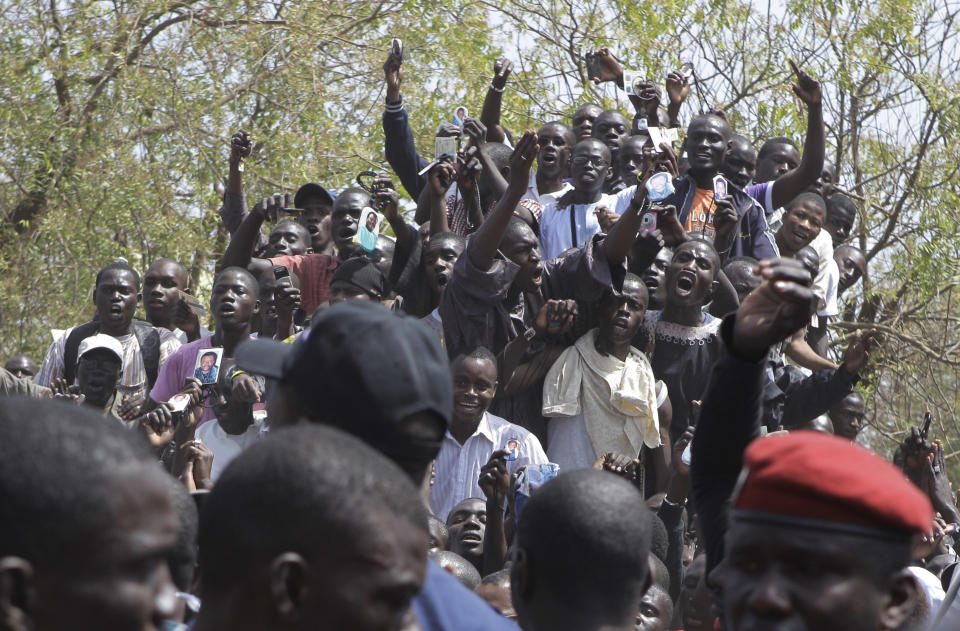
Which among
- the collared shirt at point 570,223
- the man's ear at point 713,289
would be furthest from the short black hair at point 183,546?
the collared shirt at point 570,223

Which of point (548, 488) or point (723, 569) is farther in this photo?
point (548, 488)

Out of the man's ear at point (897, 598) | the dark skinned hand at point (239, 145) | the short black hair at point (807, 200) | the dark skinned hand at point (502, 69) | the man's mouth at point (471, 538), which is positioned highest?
the dark skinned hand at point (502, 69)

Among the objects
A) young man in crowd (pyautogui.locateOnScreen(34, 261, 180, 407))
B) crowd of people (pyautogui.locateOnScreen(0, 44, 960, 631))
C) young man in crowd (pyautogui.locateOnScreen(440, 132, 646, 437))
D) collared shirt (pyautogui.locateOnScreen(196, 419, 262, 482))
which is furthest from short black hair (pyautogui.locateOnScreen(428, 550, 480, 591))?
young man in crowd (pyautogui.locateOnScreen(34, 261, 180, 407))

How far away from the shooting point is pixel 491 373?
21.8 feet

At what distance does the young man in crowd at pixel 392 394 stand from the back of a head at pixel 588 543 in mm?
500

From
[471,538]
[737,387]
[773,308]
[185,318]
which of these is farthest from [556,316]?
[773,308]

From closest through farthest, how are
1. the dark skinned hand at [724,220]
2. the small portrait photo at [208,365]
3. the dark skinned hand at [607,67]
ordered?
the small portrait photo at [208,365] → the dark skinned hand at [724,220] → the dark skinned hand at [607,67]

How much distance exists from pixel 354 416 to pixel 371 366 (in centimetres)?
8

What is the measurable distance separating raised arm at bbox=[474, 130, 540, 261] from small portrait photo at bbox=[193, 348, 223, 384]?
4.74ft

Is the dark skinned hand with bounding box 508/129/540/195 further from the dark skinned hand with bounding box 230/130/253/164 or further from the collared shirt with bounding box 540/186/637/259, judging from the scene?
the dark skinned hand with bounding box 230/130/253/164

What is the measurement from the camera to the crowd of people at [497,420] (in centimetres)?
187

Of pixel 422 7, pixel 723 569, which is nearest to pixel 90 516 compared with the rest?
pixel 723 569

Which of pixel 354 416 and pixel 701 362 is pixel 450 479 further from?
pixel 354 416

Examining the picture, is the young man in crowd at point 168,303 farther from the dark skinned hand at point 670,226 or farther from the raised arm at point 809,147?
the raised arm at point 809,147
